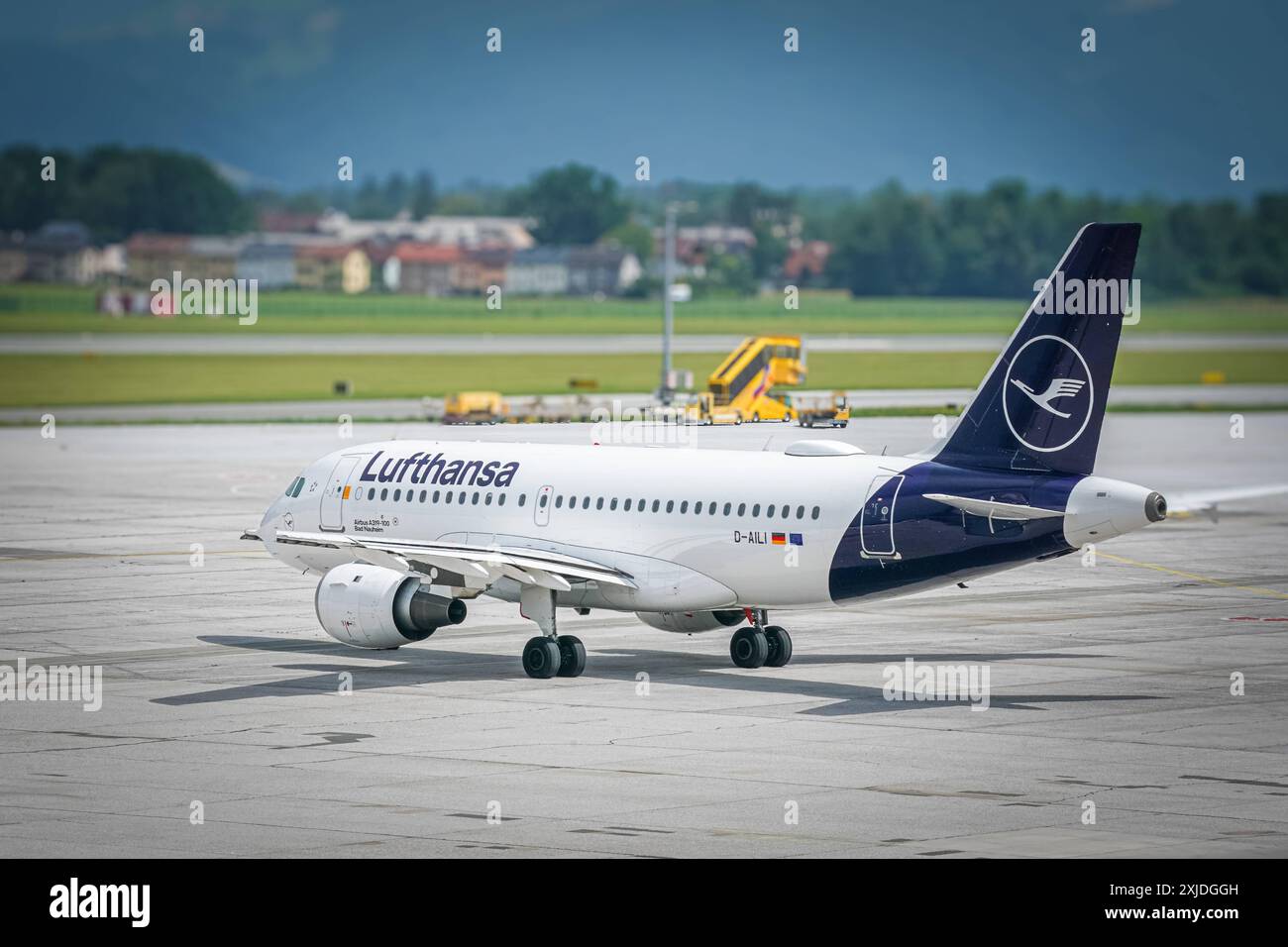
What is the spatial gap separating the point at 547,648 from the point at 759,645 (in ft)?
14.1

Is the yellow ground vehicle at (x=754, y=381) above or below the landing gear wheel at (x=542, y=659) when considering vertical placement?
above

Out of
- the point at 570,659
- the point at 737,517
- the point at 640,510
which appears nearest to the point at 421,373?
the point at 640,510

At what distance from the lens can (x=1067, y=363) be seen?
3716 cm

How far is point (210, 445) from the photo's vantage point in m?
94.0

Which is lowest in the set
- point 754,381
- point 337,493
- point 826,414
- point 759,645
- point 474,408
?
point 759,645

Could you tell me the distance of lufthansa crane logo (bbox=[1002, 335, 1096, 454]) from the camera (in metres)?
37.0

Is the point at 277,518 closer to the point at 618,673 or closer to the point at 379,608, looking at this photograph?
the point at 379,608

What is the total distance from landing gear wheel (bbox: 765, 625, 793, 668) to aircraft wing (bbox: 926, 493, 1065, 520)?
5.81 m

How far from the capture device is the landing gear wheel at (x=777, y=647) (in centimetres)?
4134

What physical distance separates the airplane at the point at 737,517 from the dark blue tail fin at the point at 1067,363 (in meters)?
0.04
